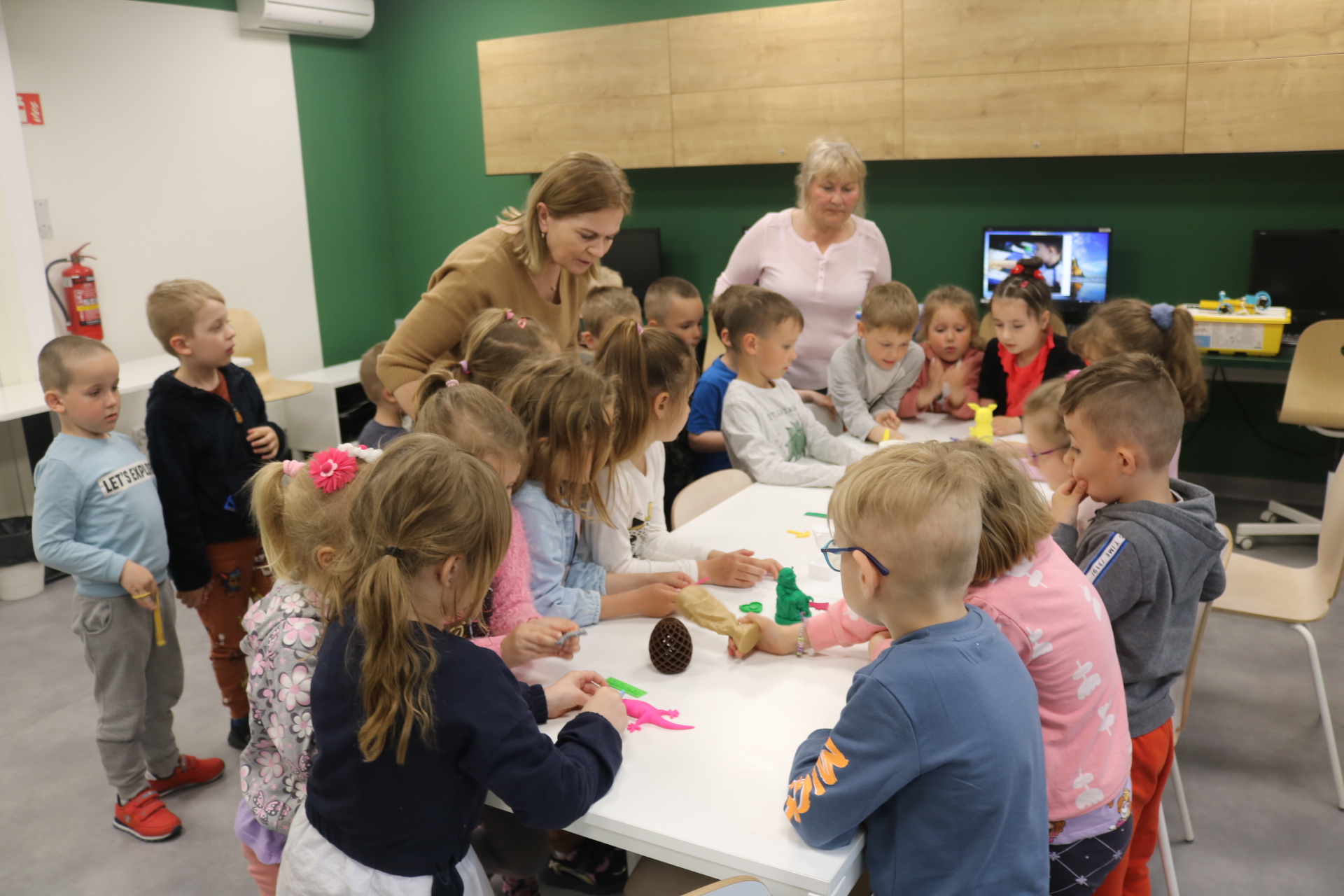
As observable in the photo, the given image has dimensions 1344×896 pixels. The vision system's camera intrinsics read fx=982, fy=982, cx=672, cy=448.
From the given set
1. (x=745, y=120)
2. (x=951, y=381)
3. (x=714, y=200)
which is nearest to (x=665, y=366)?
(x=951, y=381)

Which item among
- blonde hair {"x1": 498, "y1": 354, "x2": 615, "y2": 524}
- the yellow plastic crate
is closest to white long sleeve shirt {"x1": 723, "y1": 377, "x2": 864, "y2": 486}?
blonde hair {"x1": 498, "y1": 354, "x2": 615, "y2": 524}

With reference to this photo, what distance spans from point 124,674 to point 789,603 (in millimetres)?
1634

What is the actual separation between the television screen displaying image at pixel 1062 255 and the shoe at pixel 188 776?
13.3ft

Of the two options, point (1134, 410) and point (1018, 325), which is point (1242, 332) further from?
point (1134, 410)

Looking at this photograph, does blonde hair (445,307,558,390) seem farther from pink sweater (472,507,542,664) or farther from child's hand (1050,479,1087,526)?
child's hand (1050,479,1087,526)

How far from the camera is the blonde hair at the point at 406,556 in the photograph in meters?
1.11

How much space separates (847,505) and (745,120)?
4278 mm

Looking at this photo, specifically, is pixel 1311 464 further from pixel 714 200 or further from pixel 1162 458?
pixel 1162 458

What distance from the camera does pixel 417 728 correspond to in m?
1.14

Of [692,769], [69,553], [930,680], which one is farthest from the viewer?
[69,553]

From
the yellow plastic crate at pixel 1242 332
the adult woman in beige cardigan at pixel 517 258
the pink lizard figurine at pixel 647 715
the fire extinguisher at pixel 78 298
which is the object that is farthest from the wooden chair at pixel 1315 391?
the fire extinguisher at pixel 78 298

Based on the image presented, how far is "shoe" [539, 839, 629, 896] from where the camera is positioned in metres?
2.04

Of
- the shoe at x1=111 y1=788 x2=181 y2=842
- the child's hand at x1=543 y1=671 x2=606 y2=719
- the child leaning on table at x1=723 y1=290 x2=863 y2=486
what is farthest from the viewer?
the child leaning on table at x1=723 y1=290 x2=863 y2=486

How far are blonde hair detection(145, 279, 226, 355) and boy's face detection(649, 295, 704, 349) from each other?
1495 mm
